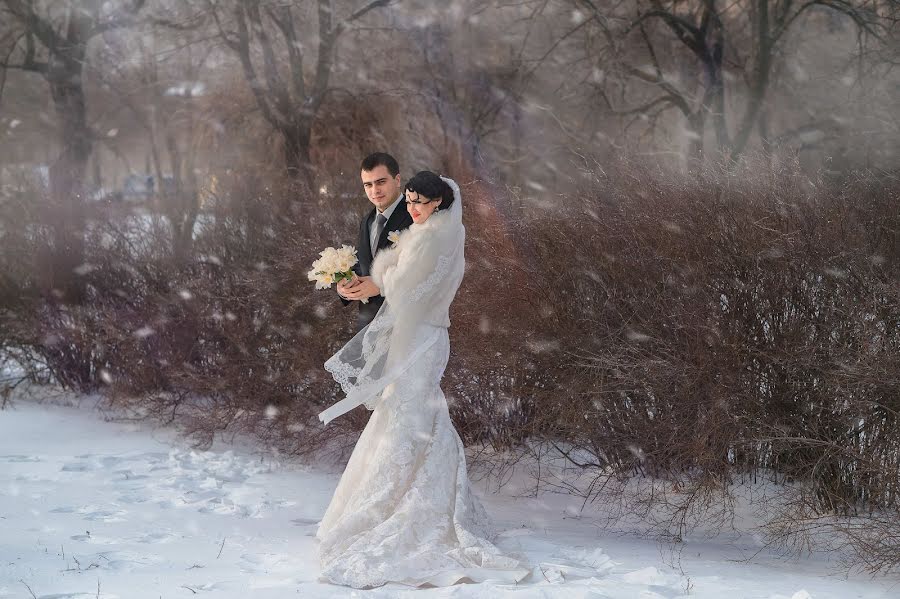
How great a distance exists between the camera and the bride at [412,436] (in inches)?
182

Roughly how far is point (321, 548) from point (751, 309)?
284 cm

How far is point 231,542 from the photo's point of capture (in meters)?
5.54

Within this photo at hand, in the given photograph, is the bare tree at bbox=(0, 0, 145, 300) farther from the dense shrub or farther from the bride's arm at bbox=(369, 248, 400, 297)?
the bride's arm at bbox=(369, 248, 400, 297)

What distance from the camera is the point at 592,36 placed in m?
16.0

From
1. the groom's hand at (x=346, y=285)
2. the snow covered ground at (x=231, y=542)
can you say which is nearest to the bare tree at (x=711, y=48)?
the snow covered ground at (x=231, y=542)

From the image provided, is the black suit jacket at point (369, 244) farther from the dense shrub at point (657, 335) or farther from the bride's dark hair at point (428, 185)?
the dense shrub at point (657, 335)

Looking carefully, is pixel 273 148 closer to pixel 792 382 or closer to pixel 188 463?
pixel 188 463

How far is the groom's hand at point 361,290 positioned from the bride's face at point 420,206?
0.41 m

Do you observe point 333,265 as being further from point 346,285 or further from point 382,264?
point 382,264

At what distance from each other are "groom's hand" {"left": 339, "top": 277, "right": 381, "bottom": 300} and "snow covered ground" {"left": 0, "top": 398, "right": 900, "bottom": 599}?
134cm

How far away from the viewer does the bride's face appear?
4.70 meters

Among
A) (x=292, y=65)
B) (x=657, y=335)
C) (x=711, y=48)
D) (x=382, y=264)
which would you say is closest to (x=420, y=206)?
(x=382, y=264)

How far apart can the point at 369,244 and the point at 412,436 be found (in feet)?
3.41

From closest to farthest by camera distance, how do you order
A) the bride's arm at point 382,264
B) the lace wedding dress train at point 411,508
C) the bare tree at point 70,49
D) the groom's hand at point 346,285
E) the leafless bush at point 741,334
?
the lace wedding dress train at point 411,508
the groom's hand at point 346,285
the bride's arm at point 382,264
the leafless bush at point 741,334
the bare tree at point 70,49
